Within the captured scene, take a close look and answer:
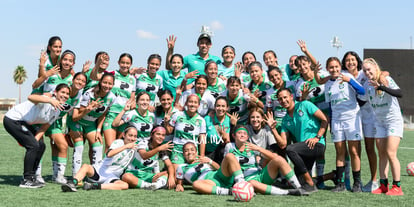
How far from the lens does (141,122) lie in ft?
23.5

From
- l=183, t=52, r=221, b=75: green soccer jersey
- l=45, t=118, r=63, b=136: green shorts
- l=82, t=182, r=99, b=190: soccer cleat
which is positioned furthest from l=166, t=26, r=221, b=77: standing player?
l=82, t=182, r=99, b=190: soccer cleat

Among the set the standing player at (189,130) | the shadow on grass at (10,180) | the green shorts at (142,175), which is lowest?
the shadow on grass at (10,180)

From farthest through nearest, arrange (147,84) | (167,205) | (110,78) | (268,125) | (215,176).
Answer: (147,84), (110,78), (268,125), (215,176), (167,205)

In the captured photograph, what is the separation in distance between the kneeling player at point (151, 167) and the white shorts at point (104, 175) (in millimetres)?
156

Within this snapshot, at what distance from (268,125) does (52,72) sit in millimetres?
3198

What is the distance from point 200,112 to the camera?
7.37 m

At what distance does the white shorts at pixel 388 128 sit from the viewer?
630 centimetres

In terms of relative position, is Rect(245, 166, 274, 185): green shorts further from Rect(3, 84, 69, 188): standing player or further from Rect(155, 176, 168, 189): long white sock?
Rect(3, 84, 69, 188): standing player

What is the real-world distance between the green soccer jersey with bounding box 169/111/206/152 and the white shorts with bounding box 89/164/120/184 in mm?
1040

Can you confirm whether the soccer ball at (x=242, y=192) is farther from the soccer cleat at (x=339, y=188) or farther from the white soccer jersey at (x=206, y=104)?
the white soccer jersey at (x=206, y=104)

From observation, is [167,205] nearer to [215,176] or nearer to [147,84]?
[215,176]

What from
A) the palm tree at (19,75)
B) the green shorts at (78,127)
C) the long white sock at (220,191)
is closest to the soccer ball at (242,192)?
the long white sock at (220,191)

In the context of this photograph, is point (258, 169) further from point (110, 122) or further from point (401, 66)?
point (401, 66)

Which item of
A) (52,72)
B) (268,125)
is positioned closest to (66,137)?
(52,72)
